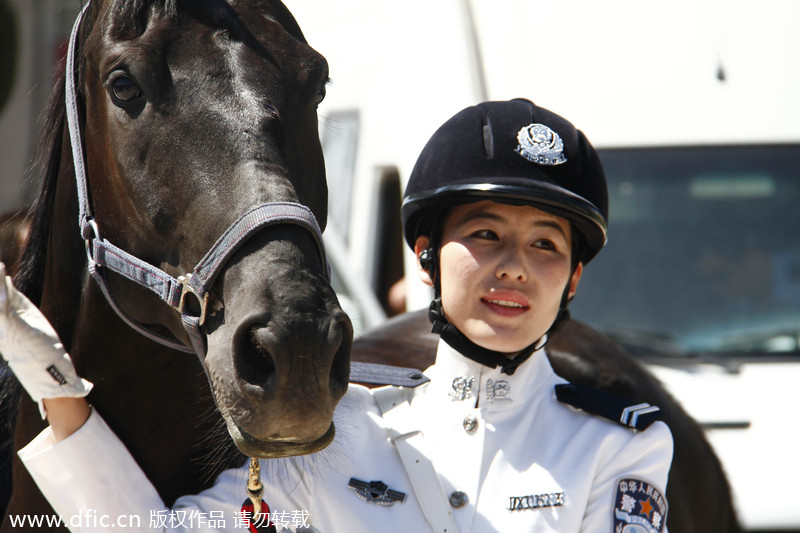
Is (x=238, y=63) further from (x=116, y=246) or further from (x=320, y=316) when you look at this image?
(x=320, y=316)

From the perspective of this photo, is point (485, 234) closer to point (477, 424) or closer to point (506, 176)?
point (506, 176)

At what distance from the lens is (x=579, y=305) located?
3680mm

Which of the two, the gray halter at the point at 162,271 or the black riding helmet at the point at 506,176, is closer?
the gray halter at the point at 162,271

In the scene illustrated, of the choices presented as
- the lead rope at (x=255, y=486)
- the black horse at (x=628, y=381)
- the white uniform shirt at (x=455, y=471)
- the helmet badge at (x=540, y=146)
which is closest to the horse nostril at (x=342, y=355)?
the lead rope at (x=255, y=486)

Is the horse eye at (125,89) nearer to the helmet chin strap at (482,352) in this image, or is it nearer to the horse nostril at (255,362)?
the horse nostril at (255,362)

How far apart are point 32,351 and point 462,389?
861mm

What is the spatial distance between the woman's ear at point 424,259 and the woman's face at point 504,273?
0.11 meters

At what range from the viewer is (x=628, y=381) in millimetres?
2979

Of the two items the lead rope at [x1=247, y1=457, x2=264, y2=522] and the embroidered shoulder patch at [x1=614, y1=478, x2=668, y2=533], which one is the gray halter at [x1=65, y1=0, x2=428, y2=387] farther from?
the embroidered shoulder patch at [x1=614, y1=478, x2=668, y2=533]

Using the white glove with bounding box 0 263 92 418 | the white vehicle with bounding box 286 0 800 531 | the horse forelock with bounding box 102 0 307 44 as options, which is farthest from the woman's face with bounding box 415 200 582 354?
the white vehicle with bounding box 286 0 800 531

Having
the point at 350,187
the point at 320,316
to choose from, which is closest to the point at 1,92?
the point at 350,187

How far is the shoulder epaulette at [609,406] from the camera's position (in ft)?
6.20

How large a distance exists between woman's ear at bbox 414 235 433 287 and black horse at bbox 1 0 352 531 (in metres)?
0.42

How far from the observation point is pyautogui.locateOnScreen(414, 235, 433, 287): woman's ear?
2131 millimetres
